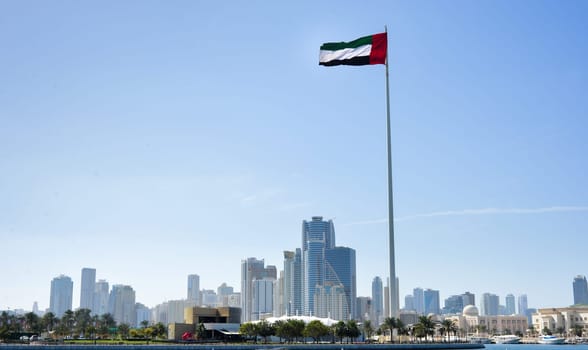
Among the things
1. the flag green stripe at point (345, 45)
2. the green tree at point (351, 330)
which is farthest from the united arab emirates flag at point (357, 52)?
the green tree at point (351, 330)

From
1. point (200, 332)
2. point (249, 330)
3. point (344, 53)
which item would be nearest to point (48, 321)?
point (200, 332)

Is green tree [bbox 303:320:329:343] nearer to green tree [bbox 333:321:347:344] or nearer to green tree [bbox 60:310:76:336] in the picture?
green tree [bbox 333:321:347:344]

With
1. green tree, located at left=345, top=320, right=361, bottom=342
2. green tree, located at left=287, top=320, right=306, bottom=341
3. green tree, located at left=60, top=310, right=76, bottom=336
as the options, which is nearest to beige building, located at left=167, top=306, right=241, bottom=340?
green tree, located at left=287, top=320, right=306, bottom=341

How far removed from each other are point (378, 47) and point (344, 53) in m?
3.20

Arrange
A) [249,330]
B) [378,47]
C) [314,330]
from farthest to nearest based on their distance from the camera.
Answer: [249,330], [314,330], [378,47]

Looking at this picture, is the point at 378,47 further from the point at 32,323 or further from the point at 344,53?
the point at 32,323

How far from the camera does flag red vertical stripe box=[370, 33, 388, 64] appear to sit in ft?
198

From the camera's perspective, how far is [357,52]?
5997 centimetres

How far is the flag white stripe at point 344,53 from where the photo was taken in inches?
2346

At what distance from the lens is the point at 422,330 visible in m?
170

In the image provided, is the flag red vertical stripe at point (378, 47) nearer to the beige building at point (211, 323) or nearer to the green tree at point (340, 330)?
the green tree at point (340, 330)

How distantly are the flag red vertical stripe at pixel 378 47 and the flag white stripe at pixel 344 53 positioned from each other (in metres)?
0.46

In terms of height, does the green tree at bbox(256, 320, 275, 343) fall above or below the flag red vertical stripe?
below

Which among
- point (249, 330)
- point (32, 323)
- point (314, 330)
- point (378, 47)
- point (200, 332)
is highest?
point (378, 47)
